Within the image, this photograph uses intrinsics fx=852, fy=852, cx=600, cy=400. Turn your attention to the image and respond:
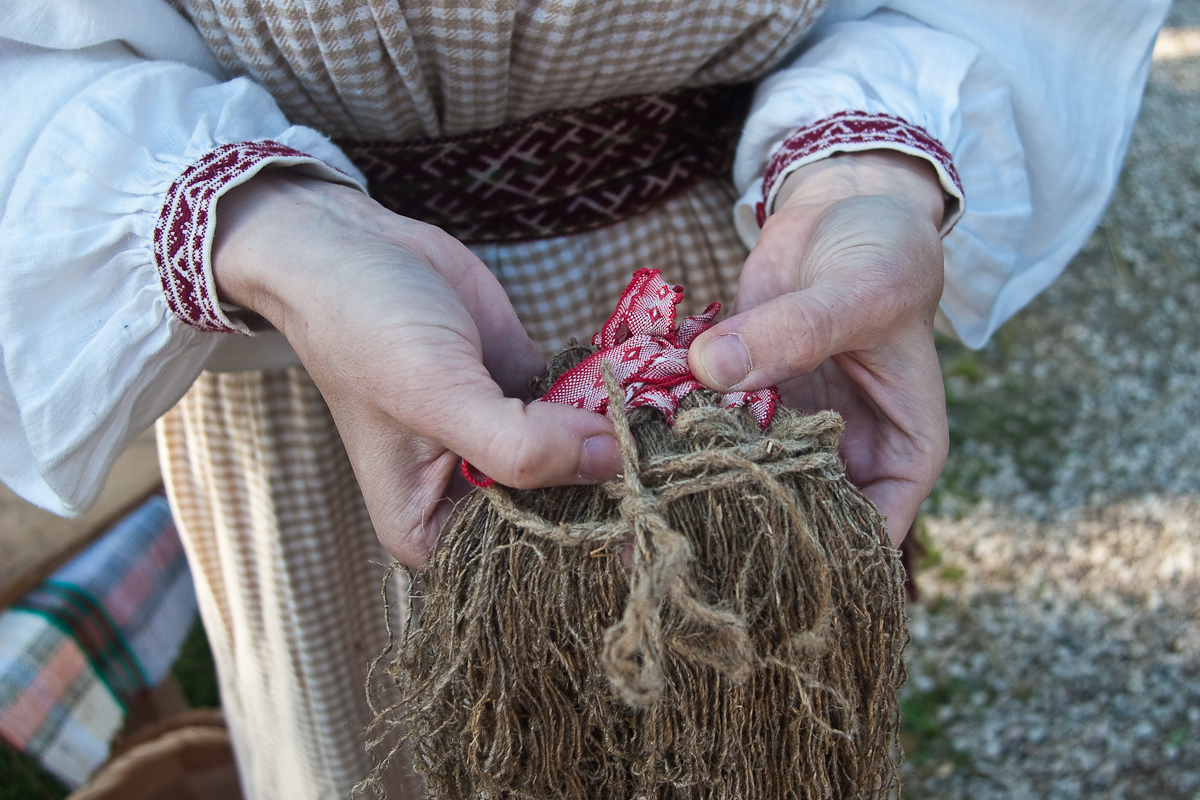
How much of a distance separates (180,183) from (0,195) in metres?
0.14

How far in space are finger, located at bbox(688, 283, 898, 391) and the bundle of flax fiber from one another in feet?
0.09

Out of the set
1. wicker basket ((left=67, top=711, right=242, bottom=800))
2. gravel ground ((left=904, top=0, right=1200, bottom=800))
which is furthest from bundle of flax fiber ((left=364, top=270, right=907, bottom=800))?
gravel ground ((left=904, top=0, right=1200, bottom=800))

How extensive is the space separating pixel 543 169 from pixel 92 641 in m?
1.28

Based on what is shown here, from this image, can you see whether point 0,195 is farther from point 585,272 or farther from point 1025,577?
point 1025,577

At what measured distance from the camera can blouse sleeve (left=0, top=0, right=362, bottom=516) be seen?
0.68m

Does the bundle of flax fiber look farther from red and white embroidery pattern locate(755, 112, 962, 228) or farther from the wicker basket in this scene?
the wicker basket

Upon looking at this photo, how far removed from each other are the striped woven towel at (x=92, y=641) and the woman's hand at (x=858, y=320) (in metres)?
1.36

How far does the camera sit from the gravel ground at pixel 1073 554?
6.34 ft

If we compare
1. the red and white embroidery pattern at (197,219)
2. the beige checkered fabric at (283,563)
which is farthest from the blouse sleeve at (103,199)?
the beige checkered fabric at (283,563)

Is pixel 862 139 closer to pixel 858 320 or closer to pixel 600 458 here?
pixel 858 320

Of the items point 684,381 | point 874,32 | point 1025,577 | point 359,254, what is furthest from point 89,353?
point 1025,577

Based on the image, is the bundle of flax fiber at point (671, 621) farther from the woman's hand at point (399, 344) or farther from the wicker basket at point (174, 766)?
the wicker basket at point (174, 766)

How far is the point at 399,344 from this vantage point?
611mm

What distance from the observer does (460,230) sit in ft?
3.03
